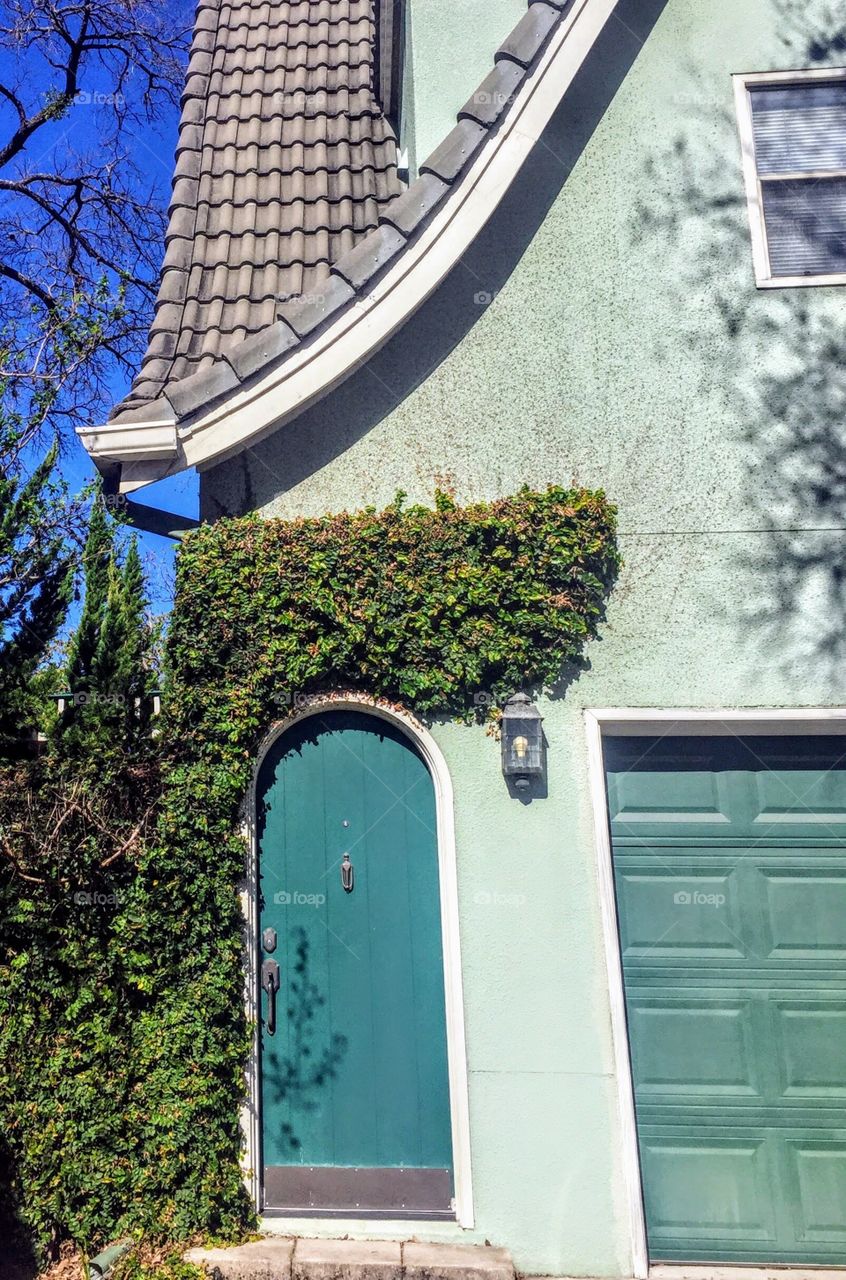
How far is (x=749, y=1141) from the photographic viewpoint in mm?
5066

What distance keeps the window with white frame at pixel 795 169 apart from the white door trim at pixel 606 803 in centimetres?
273

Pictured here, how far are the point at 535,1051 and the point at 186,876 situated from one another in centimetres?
207

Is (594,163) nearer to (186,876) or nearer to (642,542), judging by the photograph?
(642,542)

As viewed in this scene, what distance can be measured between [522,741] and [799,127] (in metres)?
4.35

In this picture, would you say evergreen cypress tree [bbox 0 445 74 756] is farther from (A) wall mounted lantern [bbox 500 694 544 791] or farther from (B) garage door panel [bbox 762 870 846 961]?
(B) garage door panel [bbox 762 870 846 961]

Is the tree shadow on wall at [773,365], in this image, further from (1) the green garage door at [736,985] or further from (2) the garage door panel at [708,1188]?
(2) the garage door panel at [708,1188]

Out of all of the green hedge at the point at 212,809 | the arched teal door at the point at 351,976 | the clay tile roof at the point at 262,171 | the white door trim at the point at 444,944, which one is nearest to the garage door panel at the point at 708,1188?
the white door trim at the point at 444,944

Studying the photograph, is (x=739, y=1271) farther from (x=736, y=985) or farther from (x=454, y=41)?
(x=454, y=41)

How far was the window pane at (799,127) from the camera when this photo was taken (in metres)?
5.98

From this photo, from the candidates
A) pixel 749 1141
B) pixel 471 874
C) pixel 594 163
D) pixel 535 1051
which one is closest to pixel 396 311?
pixel 594 163

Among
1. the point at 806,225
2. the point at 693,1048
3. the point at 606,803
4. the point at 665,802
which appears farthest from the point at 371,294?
the point at 693,1048

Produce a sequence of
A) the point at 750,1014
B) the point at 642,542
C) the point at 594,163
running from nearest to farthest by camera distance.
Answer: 1. the point at 750,1014
2. the point at 642,542
3. the point at 594,163

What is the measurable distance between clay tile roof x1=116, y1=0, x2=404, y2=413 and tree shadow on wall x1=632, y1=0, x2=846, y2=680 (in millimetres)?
2334

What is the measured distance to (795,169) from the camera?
19.6 feet
